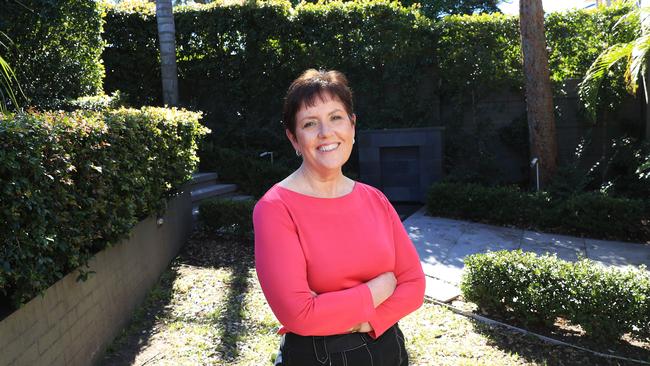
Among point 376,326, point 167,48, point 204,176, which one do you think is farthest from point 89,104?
point 376,326

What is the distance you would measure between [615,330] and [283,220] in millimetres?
3067

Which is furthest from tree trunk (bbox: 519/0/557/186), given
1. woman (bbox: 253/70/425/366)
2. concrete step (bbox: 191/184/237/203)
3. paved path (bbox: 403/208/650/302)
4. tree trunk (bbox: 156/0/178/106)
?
woman (bbox: 253/70/425/366)

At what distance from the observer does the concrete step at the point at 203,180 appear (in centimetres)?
829

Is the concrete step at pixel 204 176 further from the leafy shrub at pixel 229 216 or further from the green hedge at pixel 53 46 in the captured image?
the green hedge at pixel 53 46

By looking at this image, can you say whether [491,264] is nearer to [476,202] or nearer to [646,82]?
[476,202]

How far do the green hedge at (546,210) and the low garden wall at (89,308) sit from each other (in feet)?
14.2

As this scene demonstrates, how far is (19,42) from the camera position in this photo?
281 inches

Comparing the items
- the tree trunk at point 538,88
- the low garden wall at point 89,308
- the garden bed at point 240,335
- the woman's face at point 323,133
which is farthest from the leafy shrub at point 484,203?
the woman's face at point 323,133

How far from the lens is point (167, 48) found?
30.6 feet

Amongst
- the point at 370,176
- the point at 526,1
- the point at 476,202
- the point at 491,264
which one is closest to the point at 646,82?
the point at 526,1

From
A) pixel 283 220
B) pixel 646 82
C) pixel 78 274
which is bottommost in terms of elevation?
pixel 78 274

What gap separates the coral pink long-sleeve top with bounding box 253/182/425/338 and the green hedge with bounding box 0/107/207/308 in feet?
5.05

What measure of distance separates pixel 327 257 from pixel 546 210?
6.37 metres

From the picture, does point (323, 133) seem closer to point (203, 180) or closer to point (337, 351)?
point (337, 351)
